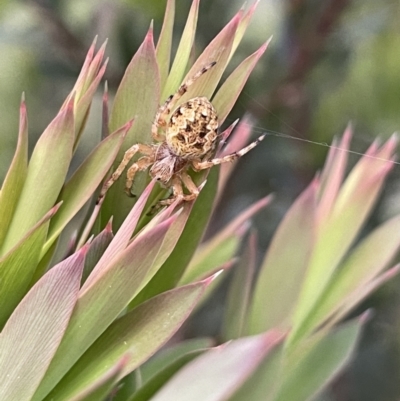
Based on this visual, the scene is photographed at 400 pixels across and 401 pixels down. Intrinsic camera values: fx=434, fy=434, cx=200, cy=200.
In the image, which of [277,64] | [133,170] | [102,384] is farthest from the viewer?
[277,64]

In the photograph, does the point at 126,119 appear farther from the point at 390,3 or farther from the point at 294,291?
the point at 390,3

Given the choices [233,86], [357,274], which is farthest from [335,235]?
[233,86]

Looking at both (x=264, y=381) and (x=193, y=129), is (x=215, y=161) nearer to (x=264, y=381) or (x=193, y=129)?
(x=193, y=129)

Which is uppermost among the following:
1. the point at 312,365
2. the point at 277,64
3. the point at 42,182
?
the point at 42,182

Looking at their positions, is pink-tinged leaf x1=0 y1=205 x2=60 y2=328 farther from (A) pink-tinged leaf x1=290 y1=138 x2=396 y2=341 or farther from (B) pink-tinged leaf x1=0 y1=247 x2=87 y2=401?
(A) pink-tinged leaf x1=290 y1=138 x2=396 y2=341

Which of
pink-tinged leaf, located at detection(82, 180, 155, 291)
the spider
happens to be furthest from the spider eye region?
pink-tinged leaf, located at detection(82, 180, 155, 291)

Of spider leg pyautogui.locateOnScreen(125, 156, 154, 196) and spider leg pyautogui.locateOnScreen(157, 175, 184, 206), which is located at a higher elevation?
spider leg pyautogui.locateOnScreen(125, 156, 154, 196)

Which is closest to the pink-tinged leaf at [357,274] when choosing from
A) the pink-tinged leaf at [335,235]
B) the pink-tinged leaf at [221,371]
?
the pink-tinged leaf at [335,235]
